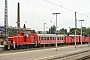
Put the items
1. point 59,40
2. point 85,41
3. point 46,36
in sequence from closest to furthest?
1. point 46,36
2. point 59,40
3. point 85,41

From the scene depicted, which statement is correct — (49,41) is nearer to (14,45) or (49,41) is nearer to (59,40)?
(59,40)

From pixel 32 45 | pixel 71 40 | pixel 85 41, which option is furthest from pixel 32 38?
pixel 85 41

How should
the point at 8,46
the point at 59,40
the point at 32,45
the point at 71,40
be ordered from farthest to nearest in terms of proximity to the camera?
1. the point at 71,40
2. the point at 59,40
3. the point at 32,45
4. the point at 8,46

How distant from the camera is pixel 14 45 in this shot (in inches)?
1511

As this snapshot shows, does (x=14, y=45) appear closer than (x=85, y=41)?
Yes

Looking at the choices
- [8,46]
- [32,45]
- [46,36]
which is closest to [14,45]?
[8,46]

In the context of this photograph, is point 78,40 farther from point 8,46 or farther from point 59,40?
point 8,46

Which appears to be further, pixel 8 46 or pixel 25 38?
pixel 25 38

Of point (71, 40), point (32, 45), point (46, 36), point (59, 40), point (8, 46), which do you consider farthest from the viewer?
point (71, 40)

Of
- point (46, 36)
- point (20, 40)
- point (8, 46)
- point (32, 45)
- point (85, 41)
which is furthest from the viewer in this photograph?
point (85, 41)

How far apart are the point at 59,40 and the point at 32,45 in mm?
10793

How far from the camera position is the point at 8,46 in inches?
1458

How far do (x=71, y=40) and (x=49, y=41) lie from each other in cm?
1633

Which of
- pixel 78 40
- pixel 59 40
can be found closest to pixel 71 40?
pixel 78 40
